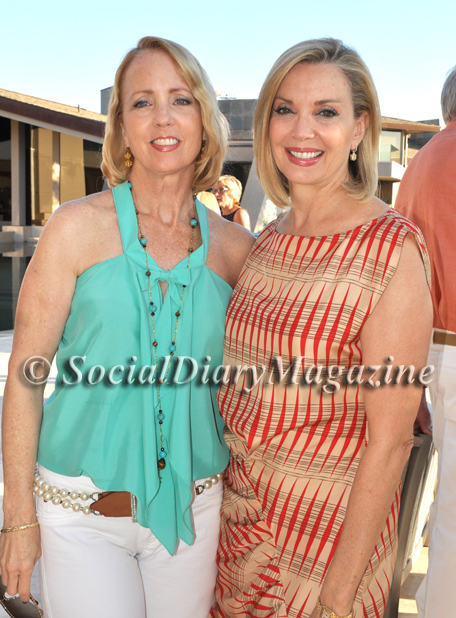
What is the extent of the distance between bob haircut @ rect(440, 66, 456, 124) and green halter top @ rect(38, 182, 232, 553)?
60.3 inches

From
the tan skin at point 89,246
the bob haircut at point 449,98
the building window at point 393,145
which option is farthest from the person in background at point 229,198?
the building window at point 393,145

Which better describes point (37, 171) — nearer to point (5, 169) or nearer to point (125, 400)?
point (5, 169)

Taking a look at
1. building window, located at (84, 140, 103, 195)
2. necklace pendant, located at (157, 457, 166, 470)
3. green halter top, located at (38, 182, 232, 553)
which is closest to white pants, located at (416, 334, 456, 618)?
green halter top, located at (38, 182, 232, 553)

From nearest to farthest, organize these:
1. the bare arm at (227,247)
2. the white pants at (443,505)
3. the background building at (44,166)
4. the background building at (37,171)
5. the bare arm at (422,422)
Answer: the bare arm at (227,247), the white pants at (443,505), the bare arm at (422,422), the background building at (44,166), the background building at (37,171)

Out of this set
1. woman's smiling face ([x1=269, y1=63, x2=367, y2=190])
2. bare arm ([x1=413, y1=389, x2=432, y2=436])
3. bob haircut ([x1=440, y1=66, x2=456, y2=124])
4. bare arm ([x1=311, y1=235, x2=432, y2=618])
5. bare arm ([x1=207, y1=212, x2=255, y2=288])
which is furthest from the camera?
bob haircut ([x1=440, y1=66, x2=456, y2=124])

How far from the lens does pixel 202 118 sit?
1.91 meters

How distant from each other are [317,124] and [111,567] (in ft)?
4.65

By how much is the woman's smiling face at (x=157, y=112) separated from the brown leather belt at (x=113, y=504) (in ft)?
3.29

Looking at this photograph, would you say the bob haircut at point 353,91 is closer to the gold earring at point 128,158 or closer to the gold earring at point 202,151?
the gold earring at point 202,151

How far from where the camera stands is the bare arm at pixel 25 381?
63.7 inches

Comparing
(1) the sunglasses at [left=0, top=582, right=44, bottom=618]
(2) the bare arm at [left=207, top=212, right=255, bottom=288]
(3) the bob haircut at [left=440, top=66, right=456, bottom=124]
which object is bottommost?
(1) the sunglasses at [left=0, top=582, right=44, bottom=618]

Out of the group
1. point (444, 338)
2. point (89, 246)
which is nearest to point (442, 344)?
point (444, 338)

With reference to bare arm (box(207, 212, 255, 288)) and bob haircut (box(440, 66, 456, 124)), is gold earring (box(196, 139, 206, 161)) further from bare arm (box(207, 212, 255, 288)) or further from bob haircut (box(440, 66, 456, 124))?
bob haircut (box(440, 66, 456, 124))

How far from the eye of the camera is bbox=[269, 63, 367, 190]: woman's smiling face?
5.57ft
